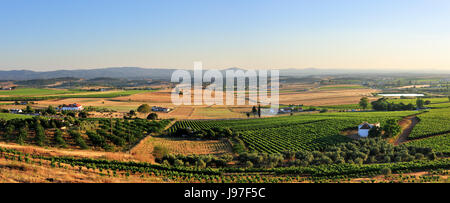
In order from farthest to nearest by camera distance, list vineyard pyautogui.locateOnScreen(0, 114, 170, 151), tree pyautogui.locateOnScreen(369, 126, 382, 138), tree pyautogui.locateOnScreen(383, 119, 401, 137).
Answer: tree pyautogui.locateOnScreen(383, 119, 401, 137) → tree pyautogui.locateOnScreen(369, 126, 382, 138) → vineyard pyautogui.locateOnScreen(0, 114, 170, 151)

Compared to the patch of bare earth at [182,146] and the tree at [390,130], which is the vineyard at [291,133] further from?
the tree at [390,130]

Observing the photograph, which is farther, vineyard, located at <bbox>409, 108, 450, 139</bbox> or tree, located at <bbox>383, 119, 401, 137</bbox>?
vineyard, located at <bbox>409, 108, 450, 139</bbox>

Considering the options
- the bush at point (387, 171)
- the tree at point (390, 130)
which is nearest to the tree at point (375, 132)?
the tree at point (390, 130)

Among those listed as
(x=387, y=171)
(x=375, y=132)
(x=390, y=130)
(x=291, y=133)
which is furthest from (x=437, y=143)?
(x=387, y=171)

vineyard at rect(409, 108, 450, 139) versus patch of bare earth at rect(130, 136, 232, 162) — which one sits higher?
vineyard at rect(409, 108, 450, 139)

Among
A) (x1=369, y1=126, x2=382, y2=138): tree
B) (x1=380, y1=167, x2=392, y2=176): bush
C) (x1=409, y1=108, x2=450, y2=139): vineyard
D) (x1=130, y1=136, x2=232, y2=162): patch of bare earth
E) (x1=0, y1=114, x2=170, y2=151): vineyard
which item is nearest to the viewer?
(x1=380, y1=167, x2=392, y2=176): bush

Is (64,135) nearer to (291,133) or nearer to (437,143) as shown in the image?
(291,133)

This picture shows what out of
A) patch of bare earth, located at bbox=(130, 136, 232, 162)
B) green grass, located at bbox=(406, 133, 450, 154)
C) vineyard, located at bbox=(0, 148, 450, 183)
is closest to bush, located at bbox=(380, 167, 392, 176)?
vineyard, located at bbox=(0, 148, 450, 183)

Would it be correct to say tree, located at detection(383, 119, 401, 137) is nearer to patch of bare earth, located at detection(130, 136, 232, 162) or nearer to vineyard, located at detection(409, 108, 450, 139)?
vineyard, located at detection(409, 108, 450, 139)

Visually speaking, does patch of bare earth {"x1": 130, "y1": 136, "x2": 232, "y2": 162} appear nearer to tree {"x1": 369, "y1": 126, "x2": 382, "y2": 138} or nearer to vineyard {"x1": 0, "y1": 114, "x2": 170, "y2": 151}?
vineyard {"x1": 0, "y1": 114, "x2": 170, "y2": 151}

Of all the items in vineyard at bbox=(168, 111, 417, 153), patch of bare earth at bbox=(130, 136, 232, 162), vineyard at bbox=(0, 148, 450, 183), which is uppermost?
vineyard at bbox=(0, 148, 450, 183)

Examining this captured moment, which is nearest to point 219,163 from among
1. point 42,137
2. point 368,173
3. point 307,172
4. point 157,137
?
point 307,172
